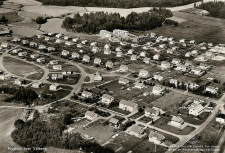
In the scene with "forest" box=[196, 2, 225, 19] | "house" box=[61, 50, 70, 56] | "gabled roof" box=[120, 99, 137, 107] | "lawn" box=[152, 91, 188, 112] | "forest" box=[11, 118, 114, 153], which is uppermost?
"forest" box=[196, 2, 225, 19]

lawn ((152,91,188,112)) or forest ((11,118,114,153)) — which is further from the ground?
lawn ((152,91,188,112))

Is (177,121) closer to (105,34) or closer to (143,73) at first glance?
(143,73)

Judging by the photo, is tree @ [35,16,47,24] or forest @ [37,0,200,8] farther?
forest @ [37,0,200,8]

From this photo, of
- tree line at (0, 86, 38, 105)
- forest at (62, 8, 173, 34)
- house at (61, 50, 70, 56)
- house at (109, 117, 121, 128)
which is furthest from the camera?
forest at (62, 8, 173, 34)

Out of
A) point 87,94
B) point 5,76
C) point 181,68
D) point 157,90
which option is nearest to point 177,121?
point 157,90

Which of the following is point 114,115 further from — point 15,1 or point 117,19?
point 15,1

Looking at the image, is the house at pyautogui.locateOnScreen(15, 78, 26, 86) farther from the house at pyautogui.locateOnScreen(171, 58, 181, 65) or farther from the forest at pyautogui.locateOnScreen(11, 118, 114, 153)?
the house at pyautogui.locateOnScreen(171, 58, 181, 65)

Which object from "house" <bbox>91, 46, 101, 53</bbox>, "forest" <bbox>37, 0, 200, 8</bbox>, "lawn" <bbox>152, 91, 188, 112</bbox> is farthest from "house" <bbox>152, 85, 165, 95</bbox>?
"forest" <bbox>37, 0, 200, 8</bbox>
